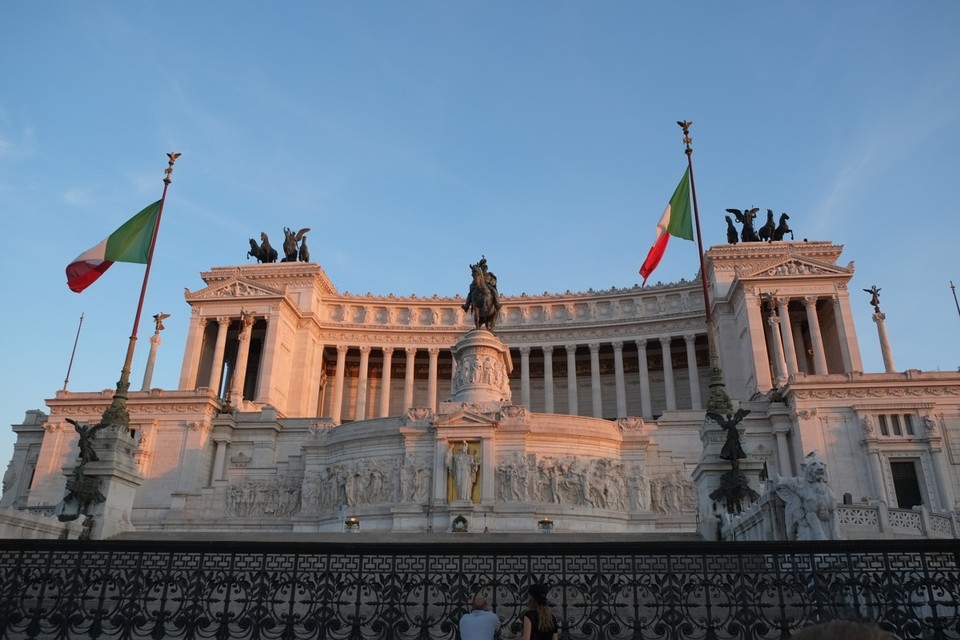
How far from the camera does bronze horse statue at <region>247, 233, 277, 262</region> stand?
69.9m

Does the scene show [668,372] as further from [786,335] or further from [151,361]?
[151,361]

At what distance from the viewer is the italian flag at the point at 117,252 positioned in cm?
2556

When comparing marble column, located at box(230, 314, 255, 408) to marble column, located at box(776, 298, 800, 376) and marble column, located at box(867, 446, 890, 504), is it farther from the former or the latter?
marble column, located at box(867, 446, 890, 504)

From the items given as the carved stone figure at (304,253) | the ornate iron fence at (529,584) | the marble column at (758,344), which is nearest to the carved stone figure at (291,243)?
the carved stone figure at (304,253)

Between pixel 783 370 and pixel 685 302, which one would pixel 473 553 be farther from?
pixel 685 302

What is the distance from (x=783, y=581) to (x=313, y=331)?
198 ft

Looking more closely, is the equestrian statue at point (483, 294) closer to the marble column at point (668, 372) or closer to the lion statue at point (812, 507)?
the lion statue at point (812, 507)

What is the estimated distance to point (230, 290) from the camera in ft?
209

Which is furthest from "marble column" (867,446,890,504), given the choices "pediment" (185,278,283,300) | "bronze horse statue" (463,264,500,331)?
"pediment" (185,278,283,300)

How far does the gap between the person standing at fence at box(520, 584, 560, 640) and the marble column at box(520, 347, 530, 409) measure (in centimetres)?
5828

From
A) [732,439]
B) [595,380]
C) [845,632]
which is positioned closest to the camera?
[845,632]

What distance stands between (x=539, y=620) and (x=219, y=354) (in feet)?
191

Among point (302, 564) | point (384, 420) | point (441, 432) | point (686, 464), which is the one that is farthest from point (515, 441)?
point (302, 564)

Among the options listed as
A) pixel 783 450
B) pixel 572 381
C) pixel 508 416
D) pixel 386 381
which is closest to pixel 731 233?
pixel 572 381
